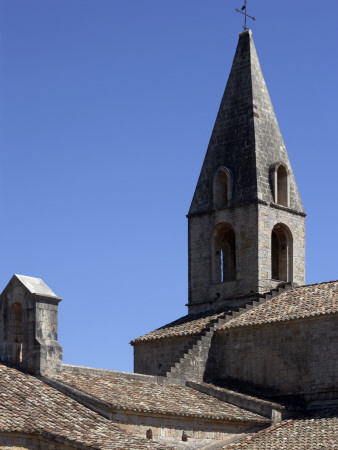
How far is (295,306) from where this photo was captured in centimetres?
3244

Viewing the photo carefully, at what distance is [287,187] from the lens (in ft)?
123

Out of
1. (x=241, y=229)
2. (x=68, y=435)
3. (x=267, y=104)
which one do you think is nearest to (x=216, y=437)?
(x=68, y=435)

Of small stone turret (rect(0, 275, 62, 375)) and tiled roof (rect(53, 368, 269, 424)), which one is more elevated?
small stone turret (rect(0, 275, 62, 375))

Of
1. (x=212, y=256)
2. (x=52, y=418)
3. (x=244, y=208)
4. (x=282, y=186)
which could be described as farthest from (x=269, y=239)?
(x=52, y=418)

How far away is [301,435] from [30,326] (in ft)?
25.8

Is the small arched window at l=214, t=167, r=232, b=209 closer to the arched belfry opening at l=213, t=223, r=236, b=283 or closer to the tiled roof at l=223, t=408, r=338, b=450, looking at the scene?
the arched belfry opening at l=213, t=223, r=236, b=283

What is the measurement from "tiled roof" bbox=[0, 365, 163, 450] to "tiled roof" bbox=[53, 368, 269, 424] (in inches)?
28.4

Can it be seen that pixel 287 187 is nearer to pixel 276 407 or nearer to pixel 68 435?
pixel 276 407

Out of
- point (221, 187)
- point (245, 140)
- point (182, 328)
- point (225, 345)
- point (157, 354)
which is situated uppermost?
point (245, 140)

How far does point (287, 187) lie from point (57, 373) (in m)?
14.3

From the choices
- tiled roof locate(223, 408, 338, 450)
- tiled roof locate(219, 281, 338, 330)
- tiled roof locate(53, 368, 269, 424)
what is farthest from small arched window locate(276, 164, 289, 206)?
tiled roof locate(223, 408, 338, 450)

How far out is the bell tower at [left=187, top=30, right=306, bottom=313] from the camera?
35.8 meters

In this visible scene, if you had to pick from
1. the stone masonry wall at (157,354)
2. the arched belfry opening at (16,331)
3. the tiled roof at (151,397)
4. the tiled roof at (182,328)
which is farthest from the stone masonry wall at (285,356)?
the arched belfry opening at (16,331)

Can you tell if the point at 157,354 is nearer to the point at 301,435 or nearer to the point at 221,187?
the point at 221,187
